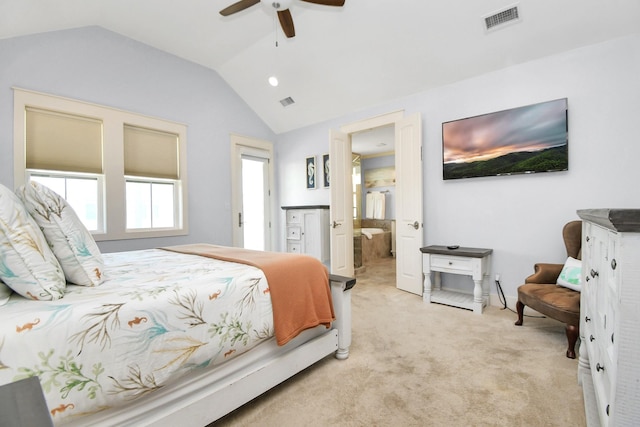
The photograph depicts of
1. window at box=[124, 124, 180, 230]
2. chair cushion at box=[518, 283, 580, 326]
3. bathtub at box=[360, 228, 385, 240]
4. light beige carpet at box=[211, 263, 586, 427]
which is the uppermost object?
window at box=[124, 124, 180, 230]

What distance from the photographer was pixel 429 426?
1.46m

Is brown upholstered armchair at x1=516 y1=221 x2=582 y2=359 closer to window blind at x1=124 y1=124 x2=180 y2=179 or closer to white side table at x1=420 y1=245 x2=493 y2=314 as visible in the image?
white side table at x1=420 y1=245 x2=493 y2=314

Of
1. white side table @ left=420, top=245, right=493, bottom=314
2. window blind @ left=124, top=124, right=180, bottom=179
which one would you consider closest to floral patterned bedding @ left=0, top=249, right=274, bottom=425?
white side table @ left=420, top=245, right=493, bottom=314

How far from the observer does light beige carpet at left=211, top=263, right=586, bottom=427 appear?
1.53 meters

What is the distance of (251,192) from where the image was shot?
17.0 feet

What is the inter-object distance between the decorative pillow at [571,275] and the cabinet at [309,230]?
2.90 metres

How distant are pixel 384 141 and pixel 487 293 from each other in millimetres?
4083

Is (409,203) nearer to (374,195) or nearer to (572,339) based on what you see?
(572,339)

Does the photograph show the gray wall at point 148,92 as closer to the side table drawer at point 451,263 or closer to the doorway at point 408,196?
the doorway at point 408,196

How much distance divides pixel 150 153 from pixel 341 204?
267 cm

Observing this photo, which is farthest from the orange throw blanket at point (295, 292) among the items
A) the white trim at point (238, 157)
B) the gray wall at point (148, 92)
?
the white trim at point (238, 157)

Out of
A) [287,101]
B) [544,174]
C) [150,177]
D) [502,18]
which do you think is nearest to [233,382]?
[150,177]

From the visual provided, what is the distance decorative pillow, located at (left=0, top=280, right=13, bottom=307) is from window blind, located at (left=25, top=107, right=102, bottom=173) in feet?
8.17

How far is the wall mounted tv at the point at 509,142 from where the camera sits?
2857 mm
